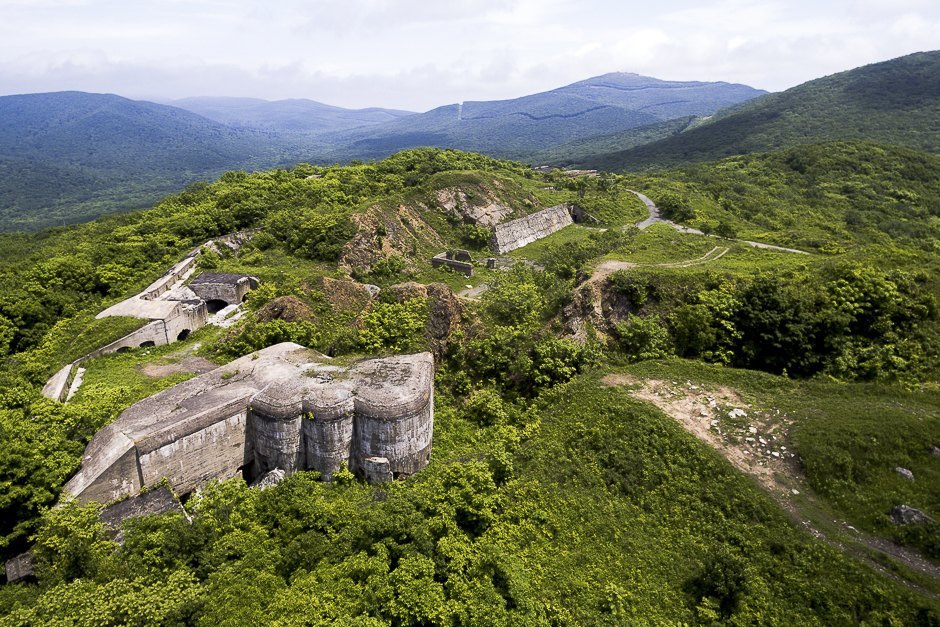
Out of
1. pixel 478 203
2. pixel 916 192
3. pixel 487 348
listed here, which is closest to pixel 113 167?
pixel 478 203

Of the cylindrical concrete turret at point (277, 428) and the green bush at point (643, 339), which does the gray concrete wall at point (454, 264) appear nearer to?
the green bush at point (643, 339)

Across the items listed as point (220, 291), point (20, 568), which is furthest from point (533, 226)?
point (20, 568)

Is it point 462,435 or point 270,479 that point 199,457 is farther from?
point 462,435

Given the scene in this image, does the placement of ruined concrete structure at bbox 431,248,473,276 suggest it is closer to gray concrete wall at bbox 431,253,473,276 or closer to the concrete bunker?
gray concrete wall at bbox 431,253,473,276

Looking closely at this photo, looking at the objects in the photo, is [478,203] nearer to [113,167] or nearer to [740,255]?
[740,255]

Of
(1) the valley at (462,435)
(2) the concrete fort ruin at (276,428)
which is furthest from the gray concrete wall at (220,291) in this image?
(2) the concrete fort ruin at (276,428)
